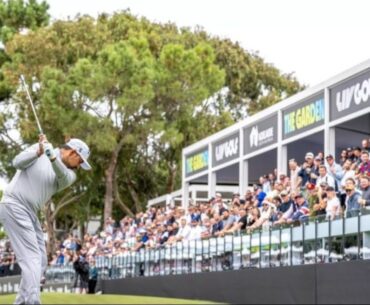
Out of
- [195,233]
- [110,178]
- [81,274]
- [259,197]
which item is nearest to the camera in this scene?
[259,197]

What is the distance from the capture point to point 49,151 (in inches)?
410

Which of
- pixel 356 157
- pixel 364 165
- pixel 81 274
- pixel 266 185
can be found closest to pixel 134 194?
pixel 81 274

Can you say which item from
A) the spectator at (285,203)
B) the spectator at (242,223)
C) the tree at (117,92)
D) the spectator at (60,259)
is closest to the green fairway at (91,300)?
the spectator at (285,203)

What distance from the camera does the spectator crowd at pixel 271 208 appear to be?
20.0 meters

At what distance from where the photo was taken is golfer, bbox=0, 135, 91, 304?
1049 centimetres

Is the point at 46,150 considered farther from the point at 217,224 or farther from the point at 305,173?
the point at 217,224

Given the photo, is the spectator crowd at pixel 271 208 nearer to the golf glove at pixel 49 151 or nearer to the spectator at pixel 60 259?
the spectator at pixel 60 259

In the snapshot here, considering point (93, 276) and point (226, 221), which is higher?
point (226, 221)

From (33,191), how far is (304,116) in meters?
21.2

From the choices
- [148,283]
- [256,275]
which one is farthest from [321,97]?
[256,275]

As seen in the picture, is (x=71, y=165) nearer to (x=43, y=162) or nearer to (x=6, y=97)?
(x=43, y=162)

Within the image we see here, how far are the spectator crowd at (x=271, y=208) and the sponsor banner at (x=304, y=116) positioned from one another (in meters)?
3.07

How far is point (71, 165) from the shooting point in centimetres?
1082

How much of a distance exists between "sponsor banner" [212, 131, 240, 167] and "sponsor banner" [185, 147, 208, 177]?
1273 millimetres
